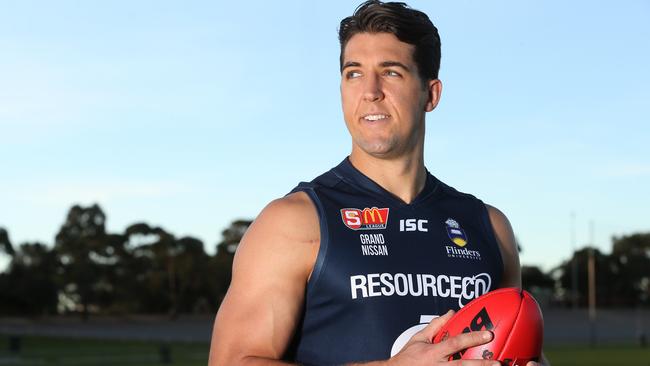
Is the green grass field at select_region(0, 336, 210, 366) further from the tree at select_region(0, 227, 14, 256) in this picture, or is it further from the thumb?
the thumb

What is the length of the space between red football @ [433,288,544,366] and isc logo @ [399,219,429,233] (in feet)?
2.20

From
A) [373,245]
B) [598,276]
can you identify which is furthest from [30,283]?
[373,245]

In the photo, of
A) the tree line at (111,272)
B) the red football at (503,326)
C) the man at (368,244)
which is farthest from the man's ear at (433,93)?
the tree line at (111,272)

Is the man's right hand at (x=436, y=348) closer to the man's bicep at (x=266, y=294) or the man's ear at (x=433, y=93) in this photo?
the man's bicep at (x=266, y=294)

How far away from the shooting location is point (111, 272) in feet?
217

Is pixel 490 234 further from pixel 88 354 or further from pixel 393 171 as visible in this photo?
pixel 88 354

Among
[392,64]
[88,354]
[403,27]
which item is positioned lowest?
[88,354]

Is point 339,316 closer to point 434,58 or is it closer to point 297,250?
point 297,250

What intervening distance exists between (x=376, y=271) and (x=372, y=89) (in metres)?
0.72

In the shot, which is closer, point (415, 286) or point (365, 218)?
point (415, 286)

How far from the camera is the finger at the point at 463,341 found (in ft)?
10.3

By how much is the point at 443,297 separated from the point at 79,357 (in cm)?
4488

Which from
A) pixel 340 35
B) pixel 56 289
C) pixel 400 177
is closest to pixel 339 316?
pixel 400 177

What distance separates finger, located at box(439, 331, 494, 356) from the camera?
3137 mm
